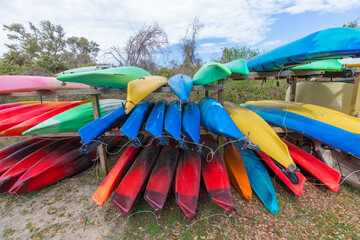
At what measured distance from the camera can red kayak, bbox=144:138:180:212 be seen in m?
1.91

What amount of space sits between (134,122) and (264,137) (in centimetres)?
168

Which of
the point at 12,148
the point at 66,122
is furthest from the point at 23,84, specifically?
the point at 12,148

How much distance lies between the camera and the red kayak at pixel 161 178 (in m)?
1.91

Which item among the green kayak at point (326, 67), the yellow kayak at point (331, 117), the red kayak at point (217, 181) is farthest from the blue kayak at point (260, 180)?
the green kayak at point (326, 67)

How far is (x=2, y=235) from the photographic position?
76.2 inches

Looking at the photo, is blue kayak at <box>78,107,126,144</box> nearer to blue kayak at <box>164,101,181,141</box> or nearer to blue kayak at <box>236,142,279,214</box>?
blue kayak at <box>164,101,181,141</box>

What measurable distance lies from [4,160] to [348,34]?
522 cm

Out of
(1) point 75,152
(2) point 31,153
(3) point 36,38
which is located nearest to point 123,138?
(1) point 75,152

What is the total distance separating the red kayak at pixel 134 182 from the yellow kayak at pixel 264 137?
54.2 inches

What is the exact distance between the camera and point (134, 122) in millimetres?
2240

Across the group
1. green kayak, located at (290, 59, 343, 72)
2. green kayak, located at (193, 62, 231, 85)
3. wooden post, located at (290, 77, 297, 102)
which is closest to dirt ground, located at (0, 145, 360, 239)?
green kayak, located at (193, 62, 231, 85)

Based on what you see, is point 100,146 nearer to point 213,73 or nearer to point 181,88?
point 181,88

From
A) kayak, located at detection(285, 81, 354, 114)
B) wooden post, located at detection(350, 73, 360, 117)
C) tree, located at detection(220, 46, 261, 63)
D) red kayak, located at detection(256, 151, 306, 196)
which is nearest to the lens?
red kayak, located at detection(256, 151, 306, 196)

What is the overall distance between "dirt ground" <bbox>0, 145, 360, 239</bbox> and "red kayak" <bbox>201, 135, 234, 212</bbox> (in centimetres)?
30
